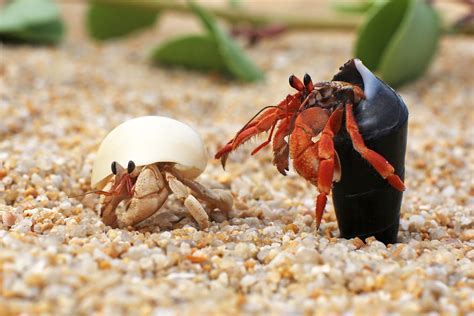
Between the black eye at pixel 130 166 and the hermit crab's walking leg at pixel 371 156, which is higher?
the hermit crab's walking leg at pixel 371 156

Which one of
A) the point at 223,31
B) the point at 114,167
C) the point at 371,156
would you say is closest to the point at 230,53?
the point at 223,31

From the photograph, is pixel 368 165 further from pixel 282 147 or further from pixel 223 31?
pixel 223 31

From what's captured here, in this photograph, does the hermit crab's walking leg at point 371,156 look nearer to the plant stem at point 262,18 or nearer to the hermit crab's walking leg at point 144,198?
the hermit crab's walking leg at point 144,198

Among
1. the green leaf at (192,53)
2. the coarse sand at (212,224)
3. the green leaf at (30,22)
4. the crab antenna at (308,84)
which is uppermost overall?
the green leaf at (30,22)

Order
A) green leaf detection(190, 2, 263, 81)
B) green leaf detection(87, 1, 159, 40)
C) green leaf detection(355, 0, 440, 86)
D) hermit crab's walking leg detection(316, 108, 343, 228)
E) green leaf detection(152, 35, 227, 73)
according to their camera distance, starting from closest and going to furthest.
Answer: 1. hermit crab's walking leg detection(316, 108, 343, 228)
2. green leaf detection(355, 0, 440, 86)
3. green leaf detection(190, 2, 263, 81)
4. green leaf detection(152, 35, 227, 73)
5. green leaf detection(87, 1, 159, 40)

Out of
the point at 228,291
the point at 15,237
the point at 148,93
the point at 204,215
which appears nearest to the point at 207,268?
the point at 228,291

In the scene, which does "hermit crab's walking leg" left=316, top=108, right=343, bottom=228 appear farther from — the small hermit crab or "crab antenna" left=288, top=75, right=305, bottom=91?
the small hermit crab

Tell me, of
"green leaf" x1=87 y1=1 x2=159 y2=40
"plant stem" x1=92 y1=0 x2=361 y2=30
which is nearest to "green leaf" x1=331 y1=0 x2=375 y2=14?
"plant stem" x1=92 y1=0 x2=361 y2=30

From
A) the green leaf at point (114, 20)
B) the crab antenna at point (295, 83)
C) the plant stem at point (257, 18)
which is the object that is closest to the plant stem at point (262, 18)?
the plant stem at point (257, 18)
